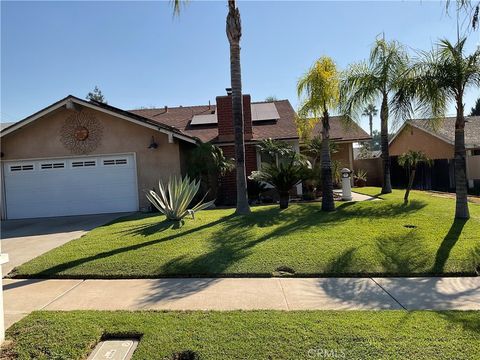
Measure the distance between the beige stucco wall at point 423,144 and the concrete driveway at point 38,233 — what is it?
17581 mm

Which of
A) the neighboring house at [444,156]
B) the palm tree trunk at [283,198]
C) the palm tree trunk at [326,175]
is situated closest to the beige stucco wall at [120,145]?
the palm tree trunk at [283,198]

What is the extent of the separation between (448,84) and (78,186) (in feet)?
43.3

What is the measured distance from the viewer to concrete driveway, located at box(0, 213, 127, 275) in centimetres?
846

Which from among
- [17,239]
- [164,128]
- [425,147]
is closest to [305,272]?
[17,239]

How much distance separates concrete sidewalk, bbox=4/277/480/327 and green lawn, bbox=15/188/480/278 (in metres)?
0.36

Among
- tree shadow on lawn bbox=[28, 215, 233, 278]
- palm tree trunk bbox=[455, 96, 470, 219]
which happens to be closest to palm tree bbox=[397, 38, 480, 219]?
palm tree trunk bbox=[455, 96, 470, 219]

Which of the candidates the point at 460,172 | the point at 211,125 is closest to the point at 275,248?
the point at 460,172

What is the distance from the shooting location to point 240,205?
446 inches

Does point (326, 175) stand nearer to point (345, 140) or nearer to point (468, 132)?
point (345, 140)

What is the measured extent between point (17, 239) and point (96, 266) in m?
4.92

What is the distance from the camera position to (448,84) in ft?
31.6

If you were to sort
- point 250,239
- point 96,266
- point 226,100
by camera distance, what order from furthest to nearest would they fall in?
point 226,100
point 250,239
point 96,266

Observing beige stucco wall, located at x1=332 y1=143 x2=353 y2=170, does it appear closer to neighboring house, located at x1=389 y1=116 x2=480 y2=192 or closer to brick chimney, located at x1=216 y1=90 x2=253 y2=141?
neighboring house, located at x1=389 y1=116 x2=480 y2=192

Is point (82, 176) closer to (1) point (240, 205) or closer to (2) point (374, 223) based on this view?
(1) point (240, 205)
